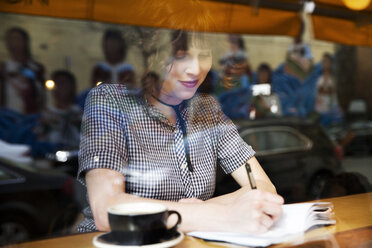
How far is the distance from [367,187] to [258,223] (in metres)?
0.91

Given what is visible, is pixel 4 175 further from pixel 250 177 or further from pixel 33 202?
pixel 250 177

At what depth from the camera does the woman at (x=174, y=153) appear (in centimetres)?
95

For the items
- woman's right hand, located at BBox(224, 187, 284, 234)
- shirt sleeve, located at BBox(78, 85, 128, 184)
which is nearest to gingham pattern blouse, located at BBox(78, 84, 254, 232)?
shirt sleeve, located at BBox(78, 85, 128, 184)

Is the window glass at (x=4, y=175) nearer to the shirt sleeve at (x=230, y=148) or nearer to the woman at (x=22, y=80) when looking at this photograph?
the woman at (x=22, y=80)

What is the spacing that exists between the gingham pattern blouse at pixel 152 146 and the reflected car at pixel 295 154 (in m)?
0.13

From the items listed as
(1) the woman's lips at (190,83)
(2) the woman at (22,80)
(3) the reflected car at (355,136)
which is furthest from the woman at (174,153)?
(3) the reflected car at (355,136)

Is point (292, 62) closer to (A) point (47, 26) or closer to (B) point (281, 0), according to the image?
(B) point (281, 0)

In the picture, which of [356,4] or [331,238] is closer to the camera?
[331,238]

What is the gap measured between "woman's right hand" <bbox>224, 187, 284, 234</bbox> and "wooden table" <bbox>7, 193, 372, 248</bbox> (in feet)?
0.15

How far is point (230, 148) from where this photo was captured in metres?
1.29

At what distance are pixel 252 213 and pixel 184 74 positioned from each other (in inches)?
15.7

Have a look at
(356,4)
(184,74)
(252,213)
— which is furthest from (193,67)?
(356,4)

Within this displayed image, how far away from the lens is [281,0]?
152 centimetres

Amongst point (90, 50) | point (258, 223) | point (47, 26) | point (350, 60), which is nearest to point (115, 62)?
point (90, 50)
